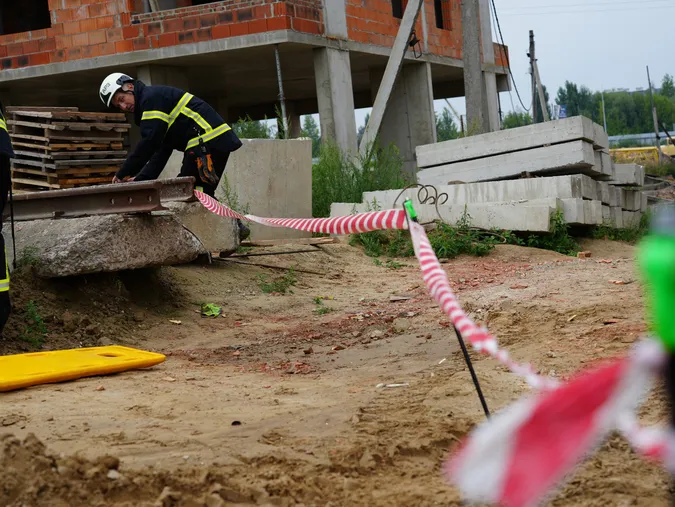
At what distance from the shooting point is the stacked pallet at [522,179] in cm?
1198

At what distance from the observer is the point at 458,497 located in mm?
2971

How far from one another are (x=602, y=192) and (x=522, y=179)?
1460 mm

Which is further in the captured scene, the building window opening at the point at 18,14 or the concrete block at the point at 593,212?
the building window opening at the point at 18,14

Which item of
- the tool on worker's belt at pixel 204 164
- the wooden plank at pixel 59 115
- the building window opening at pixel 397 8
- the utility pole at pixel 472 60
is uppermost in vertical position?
the building window opening at pixel 397 8

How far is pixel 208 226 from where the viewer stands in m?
9.85

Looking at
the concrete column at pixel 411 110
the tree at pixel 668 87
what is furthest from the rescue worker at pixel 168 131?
the tree at pixel 668 87

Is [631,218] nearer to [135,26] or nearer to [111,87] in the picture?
[111,87]

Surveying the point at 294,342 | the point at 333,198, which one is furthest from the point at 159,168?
the point at 333,198

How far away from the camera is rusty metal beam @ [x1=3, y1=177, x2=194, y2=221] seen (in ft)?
24.9

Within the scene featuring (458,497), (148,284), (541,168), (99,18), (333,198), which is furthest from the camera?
(99,18)

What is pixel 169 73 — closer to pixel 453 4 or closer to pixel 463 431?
pixel 453 4

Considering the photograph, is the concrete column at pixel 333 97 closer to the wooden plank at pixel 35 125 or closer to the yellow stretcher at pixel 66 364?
the wooden plank at pixel 35 125

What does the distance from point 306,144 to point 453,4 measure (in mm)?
12278

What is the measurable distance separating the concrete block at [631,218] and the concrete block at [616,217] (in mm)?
197
